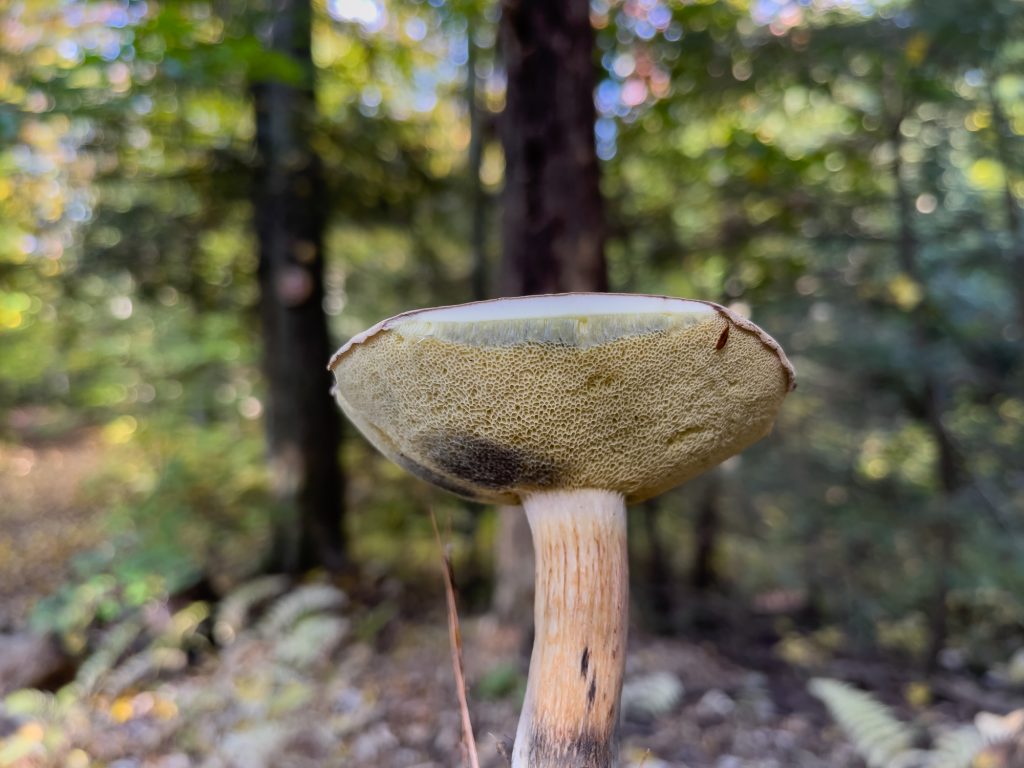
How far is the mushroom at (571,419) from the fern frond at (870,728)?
1.32 m

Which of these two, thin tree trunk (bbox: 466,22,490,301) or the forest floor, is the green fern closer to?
the forest floor

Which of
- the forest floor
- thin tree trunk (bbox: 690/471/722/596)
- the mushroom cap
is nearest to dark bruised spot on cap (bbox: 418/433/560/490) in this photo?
the mushroom cap

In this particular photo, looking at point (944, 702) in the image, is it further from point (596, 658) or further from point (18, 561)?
point (18, 561)

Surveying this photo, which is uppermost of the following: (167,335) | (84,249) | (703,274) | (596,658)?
(84,249)

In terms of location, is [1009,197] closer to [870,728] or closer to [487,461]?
[870,728]

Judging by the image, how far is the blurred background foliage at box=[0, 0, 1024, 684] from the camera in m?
2.86

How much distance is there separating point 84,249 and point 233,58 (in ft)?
6.82

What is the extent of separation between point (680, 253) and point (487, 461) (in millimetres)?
2982

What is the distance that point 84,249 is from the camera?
13.1 ft

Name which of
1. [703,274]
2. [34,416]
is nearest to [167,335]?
[703,274]

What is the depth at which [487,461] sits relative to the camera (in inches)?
39.4

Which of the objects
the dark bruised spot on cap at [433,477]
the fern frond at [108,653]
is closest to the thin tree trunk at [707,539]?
the dark bruised spot on cap at [433,477]

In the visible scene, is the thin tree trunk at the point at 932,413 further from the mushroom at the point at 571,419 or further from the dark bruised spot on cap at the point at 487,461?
the dark bruised spot on cap at the point at 487,461

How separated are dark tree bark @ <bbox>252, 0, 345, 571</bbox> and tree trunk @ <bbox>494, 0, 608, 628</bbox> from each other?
2.12 m
